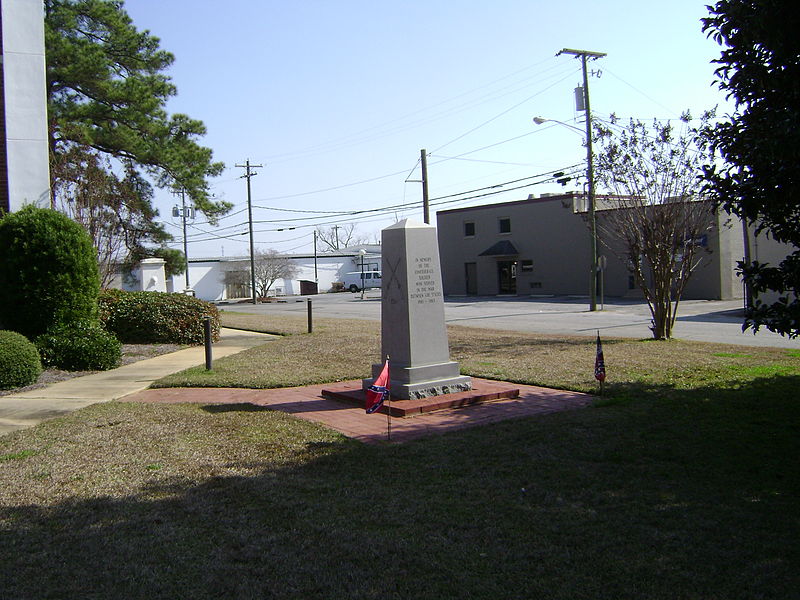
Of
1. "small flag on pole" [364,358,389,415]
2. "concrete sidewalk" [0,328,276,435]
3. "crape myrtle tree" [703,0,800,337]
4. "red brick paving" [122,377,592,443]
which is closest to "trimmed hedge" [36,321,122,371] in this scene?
"concrete sidewalk" [0,328,276,435]

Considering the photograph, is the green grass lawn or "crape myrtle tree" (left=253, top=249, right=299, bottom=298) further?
"crape myrtle tree" (left=253, top=249, right=299, bottom=298)

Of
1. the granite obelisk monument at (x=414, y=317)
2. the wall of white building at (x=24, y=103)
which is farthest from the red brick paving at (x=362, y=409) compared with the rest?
the wall of white building at (x=24, y=103)

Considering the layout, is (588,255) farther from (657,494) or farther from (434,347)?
(657,494)

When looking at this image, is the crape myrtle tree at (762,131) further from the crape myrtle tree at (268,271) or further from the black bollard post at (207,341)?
the crape myrtle tree at (268,271)

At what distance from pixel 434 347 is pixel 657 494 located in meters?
4.32

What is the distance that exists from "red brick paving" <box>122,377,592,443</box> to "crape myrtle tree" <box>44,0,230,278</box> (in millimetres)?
12630

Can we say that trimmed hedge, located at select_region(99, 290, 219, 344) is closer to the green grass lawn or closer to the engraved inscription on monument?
the green grass lawn

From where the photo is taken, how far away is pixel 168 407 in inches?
358

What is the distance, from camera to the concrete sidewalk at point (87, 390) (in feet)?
28.8

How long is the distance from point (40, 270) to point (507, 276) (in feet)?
127

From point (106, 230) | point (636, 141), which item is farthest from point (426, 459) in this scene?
point (106, 230)

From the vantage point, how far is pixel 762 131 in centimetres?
644

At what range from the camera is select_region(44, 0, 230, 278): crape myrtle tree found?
2177 centimetres

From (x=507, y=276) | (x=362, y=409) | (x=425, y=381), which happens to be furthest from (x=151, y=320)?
(x=507, y=276)
